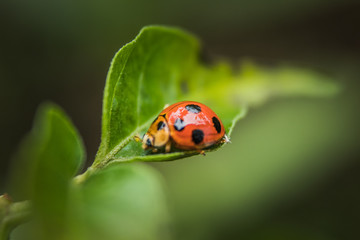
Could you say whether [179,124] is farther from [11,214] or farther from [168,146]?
[11,214]

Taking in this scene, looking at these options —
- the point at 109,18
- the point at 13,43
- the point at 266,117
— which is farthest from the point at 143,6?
the point at 266,117

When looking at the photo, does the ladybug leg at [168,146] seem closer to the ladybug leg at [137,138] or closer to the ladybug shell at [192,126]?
the ladybug shell at [192,126]

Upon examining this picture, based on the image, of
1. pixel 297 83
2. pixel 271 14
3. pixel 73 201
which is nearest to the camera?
pixel 73 201

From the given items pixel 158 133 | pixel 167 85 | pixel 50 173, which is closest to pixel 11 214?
pixel 50 173

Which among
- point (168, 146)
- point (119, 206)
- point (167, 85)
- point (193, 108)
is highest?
point (167, 85)

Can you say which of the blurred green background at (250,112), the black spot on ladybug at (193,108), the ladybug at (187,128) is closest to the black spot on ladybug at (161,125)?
the ladybug at (187,128)

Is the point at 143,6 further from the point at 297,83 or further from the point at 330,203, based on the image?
the point at 330,203
